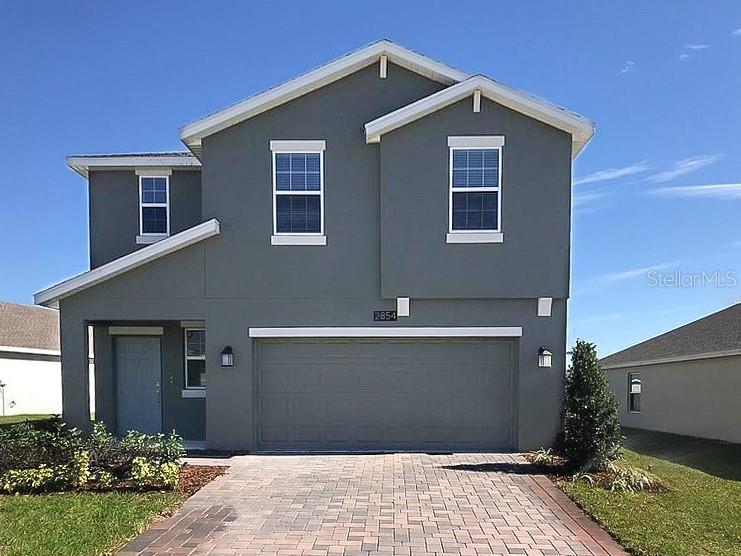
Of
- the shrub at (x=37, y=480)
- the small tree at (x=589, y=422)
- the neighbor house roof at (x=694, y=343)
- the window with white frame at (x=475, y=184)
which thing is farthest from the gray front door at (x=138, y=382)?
the neighbor house roof at (x=694, y=343)

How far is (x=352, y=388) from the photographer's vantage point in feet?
35.8

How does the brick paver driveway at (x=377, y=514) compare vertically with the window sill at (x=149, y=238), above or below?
below

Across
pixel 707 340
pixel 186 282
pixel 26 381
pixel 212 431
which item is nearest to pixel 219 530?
pixel 212 431

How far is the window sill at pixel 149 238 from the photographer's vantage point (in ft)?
41.9

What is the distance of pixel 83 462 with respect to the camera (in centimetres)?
793

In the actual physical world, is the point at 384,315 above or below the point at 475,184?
below

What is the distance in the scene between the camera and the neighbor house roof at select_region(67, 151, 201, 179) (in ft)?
41.7

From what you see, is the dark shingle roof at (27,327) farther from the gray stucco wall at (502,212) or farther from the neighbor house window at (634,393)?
the neighbor house window at (634,393)

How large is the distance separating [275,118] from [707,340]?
49.7ft

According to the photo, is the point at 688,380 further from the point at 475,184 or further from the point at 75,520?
the point at 75,520

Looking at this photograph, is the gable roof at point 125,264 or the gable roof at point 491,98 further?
the gable roof at point 125,264

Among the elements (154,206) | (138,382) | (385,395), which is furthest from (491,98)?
(138,382)

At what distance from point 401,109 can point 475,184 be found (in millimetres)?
1990

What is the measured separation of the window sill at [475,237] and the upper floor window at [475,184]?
77mm
